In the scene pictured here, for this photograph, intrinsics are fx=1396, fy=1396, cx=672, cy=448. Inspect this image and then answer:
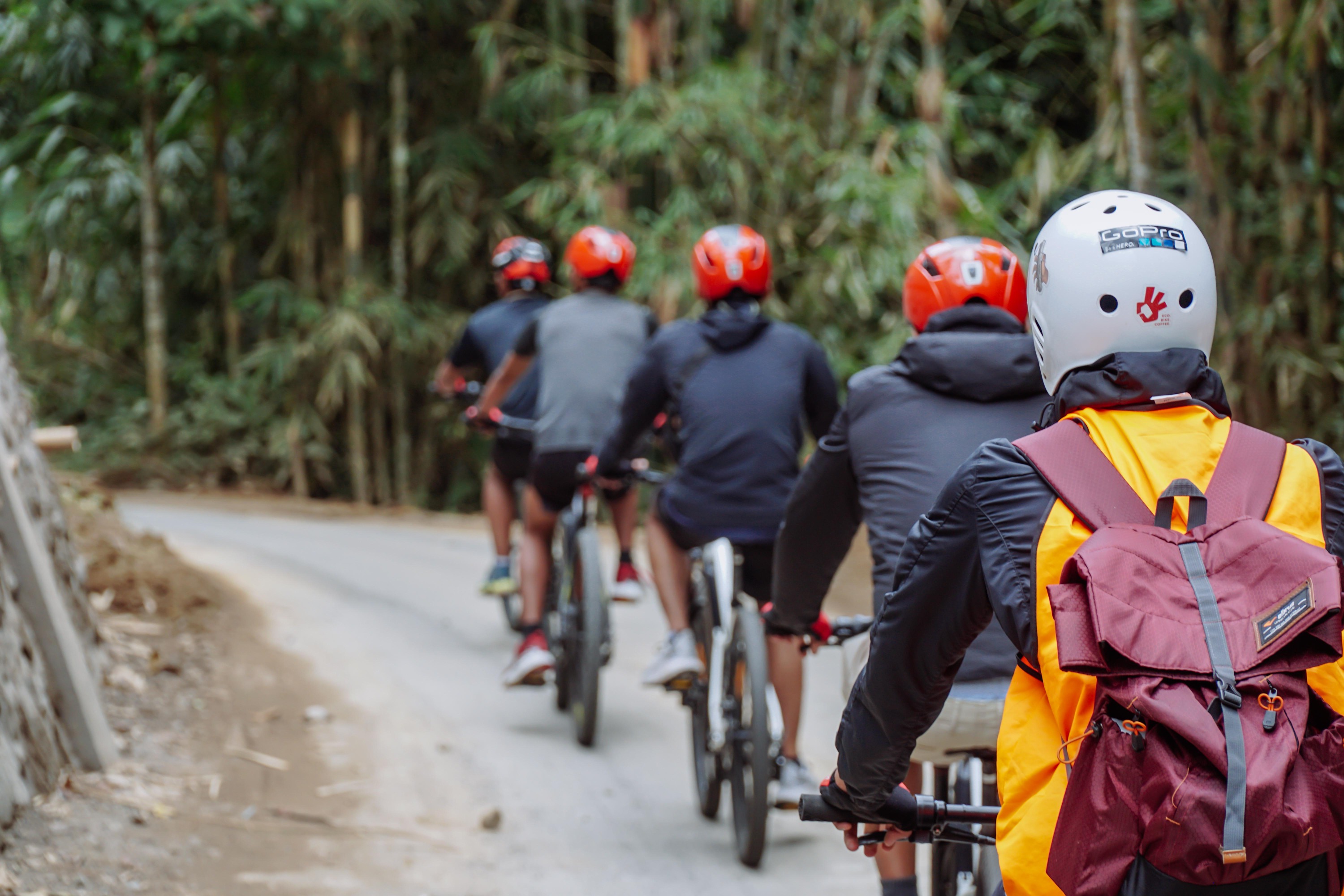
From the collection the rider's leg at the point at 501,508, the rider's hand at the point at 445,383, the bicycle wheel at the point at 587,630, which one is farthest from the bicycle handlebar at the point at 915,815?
the rider's hand at the point at 445,383

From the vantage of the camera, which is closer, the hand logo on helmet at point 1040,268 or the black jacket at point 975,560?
the black jacket at point 975,560

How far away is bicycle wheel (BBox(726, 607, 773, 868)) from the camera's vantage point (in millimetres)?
4188

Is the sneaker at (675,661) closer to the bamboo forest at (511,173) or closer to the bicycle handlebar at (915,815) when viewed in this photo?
the bicycle handlebar at (915,815)

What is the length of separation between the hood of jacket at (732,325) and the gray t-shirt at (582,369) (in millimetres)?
1052

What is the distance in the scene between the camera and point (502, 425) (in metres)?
6.48

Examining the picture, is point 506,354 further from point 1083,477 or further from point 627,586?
point 1083,477

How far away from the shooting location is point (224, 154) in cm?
1575

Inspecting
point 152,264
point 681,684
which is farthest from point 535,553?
point 152,264

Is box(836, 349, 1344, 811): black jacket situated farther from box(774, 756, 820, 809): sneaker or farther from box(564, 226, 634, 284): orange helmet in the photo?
box(564, 226, 634, 284): orange helmet

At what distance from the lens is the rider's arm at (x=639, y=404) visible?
4.78 meters

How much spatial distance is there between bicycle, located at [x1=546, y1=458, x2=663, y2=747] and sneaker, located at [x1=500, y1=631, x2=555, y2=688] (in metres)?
0.10

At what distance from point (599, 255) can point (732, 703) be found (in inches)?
84.3

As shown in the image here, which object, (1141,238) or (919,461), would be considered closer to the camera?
(1141,238)

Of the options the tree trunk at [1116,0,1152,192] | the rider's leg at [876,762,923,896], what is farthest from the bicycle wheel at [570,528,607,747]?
the tree trunk at [1116,0,1152,192]
